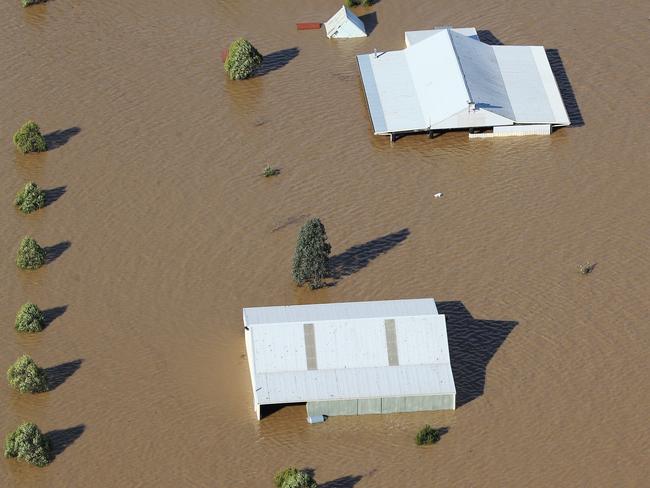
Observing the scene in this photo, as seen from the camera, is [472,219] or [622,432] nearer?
[622,432]

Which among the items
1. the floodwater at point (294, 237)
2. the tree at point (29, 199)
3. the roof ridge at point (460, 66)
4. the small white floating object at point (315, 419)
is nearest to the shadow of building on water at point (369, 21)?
the floodwater at point (294, 237)

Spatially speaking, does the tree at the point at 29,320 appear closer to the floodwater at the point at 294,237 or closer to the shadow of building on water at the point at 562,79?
the floodwater at the point at 294,237

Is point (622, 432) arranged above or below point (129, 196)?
below

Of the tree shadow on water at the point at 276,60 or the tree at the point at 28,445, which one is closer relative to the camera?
the tree at the point at 28,445

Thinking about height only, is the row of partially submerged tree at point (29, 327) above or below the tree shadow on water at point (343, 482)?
above

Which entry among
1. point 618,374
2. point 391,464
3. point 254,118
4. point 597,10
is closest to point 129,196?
point 254,118

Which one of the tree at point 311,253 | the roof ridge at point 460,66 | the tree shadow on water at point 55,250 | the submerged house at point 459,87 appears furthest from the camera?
the submerged house at point 459,87

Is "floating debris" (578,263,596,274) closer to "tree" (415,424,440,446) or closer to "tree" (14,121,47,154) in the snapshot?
"tree" (415,424,440,446)

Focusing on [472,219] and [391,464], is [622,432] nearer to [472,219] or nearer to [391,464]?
[391,464]
